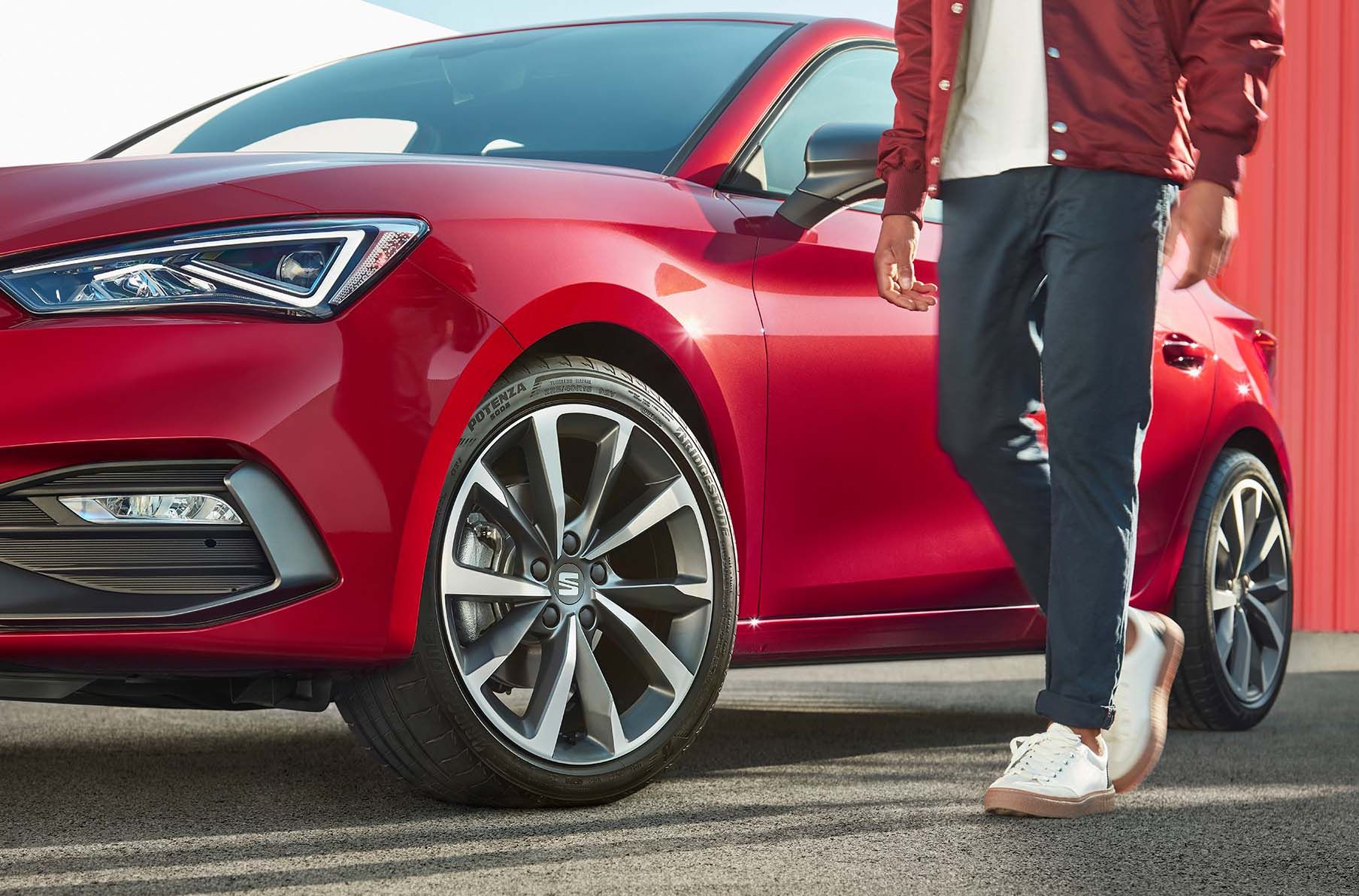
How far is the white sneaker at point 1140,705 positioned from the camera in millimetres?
2785

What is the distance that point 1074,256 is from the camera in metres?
2.69

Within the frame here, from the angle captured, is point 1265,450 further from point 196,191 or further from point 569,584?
point 196,191

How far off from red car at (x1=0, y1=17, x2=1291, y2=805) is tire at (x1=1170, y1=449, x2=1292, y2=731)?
0.47 m

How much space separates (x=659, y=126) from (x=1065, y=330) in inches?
38.4

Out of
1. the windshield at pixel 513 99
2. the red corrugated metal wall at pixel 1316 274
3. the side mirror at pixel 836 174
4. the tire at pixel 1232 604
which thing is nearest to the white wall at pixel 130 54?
the windshield at pixel 513 99

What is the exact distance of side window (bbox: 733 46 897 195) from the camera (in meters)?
3.28

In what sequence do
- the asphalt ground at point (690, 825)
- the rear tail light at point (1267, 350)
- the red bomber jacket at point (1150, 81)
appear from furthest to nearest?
the rear tail light at point (1267, 350) → the red bomber jacket at point (1150, 81) → the asphalt ground at point (690, 825)

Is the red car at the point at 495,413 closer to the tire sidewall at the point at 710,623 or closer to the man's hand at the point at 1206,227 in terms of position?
the tire sidewall at the point at 710,623

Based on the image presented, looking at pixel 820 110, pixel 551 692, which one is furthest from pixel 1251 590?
pixel 551 692

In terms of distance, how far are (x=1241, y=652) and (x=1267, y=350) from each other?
0.84m

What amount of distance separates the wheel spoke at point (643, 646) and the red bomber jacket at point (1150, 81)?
877 mm

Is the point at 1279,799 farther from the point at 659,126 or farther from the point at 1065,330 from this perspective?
the point at 659,126

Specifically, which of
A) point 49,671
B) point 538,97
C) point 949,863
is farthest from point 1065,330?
point 49,671

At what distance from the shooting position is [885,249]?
292 centimetres
